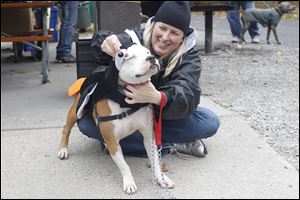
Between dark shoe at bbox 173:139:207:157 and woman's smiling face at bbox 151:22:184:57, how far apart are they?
Answer: 27.6 inches

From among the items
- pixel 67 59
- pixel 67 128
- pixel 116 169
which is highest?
pixel 67 128

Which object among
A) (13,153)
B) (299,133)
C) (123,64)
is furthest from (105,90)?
(299,133)

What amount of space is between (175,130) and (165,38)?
67cm

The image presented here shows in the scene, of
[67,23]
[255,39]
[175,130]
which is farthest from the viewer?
[255,39]

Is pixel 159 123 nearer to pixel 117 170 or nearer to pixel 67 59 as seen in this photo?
pixel 117 170

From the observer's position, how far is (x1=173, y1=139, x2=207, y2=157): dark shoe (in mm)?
3554

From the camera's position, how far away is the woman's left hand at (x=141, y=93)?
2.81 metres

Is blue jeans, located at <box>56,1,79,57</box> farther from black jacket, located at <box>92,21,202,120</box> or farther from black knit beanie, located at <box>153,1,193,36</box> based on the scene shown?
black knit beanie, located at <box>153,1,193,36</box>

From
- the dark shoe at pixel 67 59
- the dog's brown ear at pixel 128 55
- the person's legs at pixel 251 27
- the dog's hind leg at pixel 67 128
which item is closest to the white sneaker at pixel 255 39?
the person's legs at pixel 251 27

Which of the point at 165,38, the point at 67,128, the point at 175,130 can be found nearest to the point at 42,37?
the point at 67,128

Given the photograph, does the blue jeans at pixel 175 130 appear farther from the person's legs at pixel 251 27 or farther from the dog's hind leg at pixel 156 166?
the person's legs at pixel 251 27

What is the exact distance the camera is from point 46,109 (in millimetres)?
4918

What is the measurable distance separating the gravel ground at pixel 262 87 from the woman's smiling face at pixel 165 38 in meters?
1.14

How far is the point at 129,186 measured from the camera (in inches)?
119
